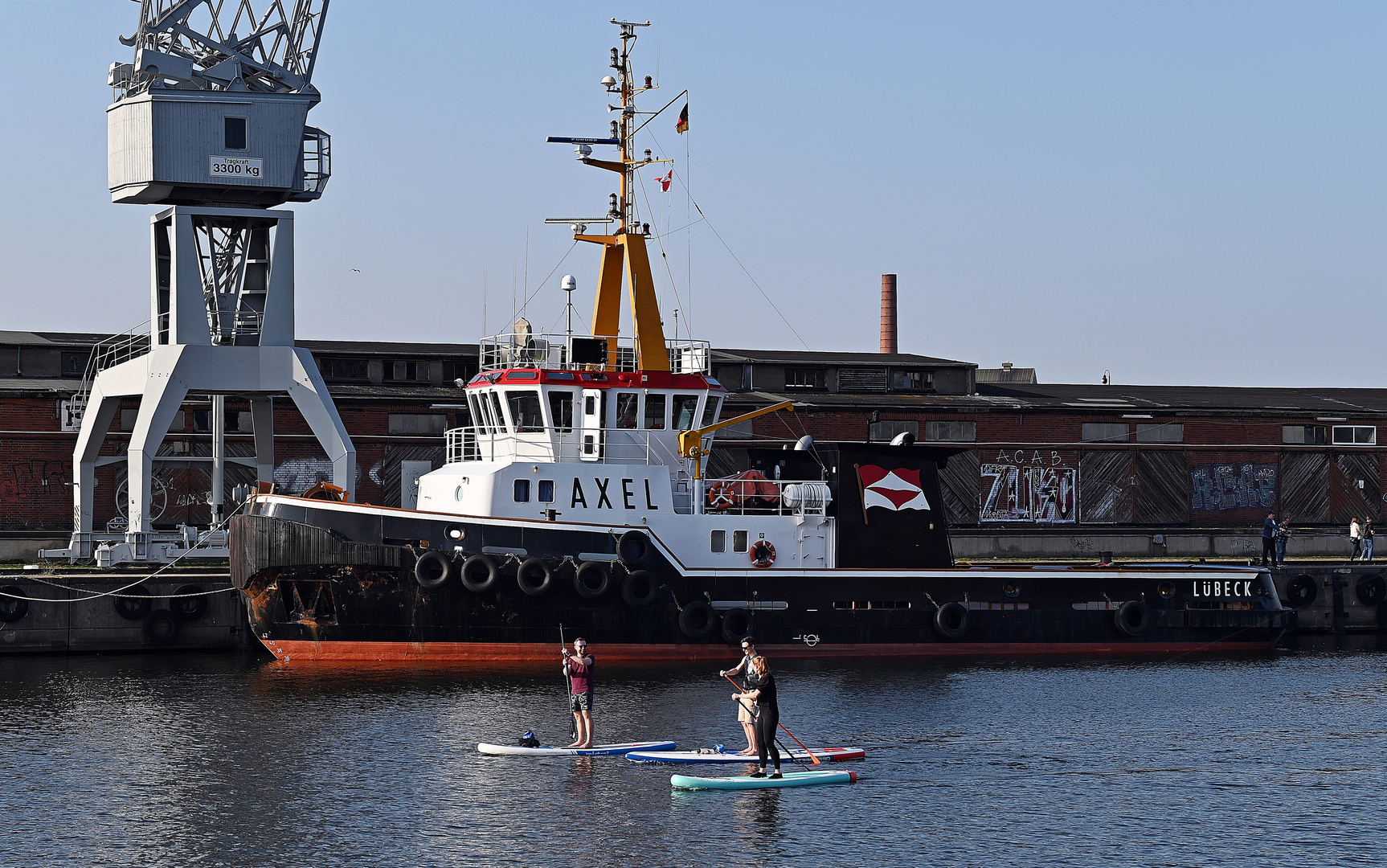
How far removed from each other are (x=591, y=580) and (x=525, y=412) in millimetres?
4047

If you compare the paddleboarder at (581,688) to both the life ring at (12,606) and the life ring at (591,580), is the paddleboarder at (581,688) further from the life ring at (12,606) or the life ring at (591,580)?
the life ring at (12,606)

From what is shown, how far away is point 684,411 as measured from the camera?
30.4 m

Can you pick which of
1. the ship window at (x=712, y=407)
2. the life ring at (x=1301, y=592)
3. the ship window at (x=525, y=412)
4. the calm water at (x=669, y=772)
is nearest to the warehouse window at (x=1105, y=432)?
the life ring at (x=1301, y=592)

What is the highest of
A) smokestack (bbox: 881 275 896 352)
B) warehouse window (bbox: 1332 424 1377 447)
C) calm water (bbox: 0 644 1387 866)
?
smokestack (bbox: 881 275 896 352)

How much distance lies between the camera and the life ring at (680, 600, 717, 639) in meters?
28.4

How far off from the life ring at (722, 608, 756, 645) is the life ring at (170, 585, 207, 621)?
1131 centimetres

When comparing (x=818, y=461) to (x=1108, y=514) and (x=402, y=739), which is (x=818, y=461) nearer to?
(x=402, y=739)

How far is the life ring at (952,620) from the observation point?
29953 mm

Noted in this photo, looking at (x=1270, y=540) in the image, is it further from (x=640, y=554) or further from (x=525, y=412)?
(x=525, y=412)

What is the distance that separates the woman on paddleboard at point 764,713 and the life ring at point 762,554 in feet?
35.4

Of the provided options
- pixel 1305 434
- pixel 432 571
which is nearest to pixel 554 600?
pixel 432 571

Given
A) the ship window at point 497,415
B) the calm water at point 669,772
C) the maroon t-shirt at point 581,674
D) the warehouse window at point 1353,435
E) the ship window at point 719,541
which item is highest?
the ship window at point 497,415

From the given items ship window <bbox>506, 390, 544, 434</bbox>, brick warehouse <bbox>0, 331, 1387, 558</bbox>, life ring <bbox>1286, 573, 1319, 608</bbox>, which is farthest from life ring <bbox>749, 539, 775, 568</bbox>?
brick warehouse <bbox>0, 331, 1387, 558</bbox>

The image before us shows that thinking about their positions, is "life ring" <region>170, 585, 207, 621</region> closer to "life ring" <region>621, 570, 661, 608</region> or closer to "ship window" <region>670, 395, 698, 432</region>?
"life ring" <region>621, 570, 661, 608</region>
